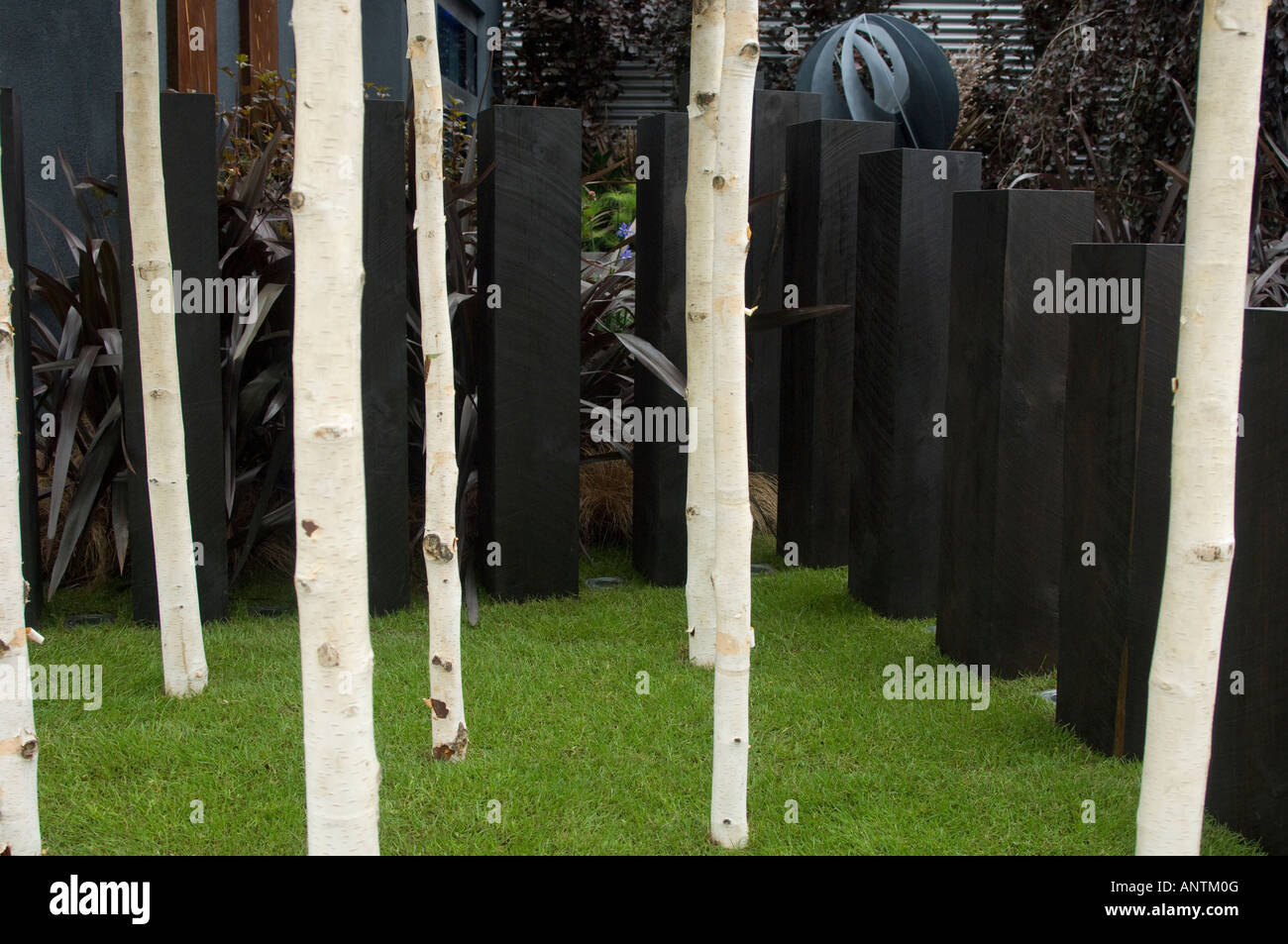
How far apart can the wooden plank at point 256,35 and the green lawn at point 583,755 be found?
4.25m

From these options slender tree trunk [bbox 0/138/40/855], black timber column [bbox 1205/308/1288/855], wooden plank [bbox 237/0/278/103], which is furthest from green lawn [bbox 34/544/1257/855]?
wooden plank [bbox 237/0/278/103]

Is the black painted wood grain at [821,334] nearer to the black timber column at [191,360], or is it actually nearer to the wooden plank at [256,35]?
the black timber column at [191,360]

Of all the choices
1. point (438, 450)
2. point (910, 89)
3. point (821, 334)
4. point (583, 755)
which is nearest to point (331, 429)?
point (438, 450)

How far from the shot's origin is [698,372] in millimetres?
3387

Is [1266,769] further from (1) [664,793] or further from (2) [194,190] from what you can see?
(2) [194,190]

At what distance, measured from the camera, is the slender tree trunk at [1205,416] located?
161 centimetres

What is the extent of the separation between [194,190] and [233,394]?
696 mm

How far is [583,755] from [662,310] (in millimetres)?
1962

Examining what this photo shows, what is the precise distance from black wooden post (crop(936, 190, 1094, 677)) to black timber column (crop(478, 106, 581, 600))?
137 cm

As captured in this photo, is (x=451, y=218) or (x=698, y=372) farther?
(x=451, y=218)

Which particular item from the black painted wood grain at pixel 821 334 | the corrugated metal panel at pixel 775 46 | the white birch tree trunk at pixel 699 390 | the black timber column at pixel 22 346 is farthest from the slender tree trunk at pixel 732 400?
the corrugated metal panel at pixel 775 46

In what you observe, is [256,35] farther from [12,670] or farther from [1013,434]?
[12,670]

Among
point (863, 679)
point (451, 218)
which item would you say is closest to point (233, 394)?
point (451, 218)
